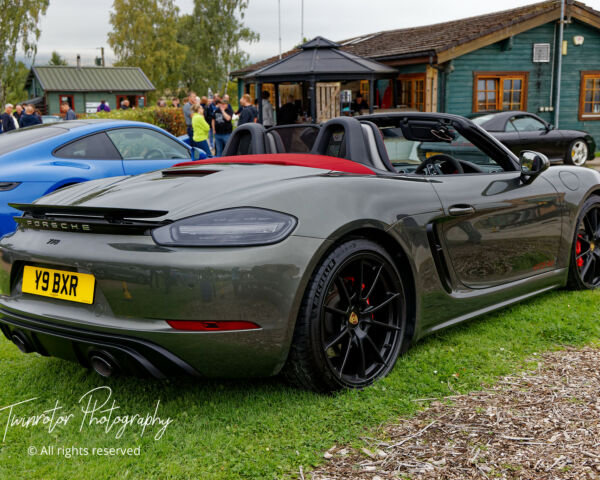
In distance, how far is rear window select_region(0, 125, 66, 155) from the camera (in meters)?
5.80

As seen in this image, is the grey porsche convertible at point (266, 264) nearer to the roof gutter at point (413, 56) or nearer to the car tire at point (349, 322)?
the car tire at point (349, 322)

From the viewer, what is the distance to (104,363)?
2.51 m

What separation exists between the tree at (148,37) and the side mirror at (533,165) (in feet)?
173

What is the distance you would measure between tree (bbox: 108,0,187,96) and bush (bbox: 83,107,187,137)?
31.2 meters

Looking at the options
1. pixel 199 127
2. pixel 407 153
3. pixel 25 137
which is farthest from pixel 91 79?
pixel 407 153

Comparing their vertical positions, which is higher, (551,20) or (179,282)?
(551,20)

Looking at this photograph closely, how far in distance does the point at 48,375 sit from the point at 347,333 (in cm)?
154

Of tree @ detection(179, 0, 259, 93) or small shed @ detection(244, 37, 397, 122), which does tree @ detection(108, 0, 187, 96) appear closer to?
tree @ detection(179, 0, 259, 93)

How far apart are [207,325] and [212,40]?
5613 centimetres

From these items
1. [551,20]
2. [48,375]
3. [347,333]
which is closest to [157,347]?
[347,333]

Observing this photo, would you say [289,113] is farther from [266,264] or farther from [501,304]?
[266,264]

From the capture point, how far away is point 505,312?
4078 millimetres

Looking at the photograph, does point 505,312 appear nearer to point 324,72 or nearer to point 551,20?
point 324,72

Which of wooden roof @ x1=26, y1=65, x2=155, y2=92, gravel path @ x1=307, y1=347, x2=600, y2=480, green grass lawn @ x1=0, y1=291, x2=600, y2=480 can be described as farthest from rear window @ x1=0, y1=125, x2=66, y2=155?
wooden roof @ x1=26, y1=65, x2=155, y2=92
